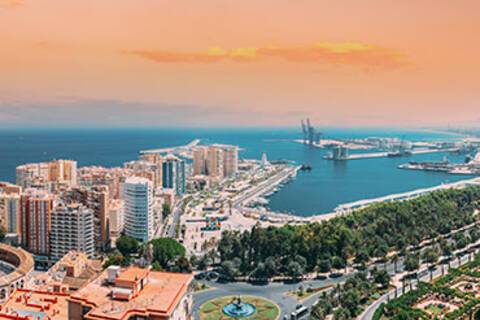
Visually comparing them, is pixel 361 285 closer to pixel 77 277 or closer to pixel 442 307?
→ pixel 442 307

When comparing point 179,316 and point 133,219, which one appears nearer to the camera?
point 179,316

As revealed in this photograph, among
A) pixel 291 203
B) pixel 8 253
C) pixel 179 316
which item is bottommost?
pixel 291 203

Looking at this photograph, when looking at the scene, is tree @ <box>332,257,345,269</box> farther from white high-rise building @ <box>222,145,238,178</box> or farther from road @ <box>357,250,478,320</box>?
white high-rise building @ <box>222,145,238,178</box>

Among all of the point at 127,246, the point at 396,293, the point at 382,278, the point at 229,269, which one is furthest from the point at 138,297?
the point at 127,246

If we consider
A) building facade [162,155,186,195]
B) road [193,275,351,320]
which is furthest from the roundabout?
building facade [162,155,186,195]

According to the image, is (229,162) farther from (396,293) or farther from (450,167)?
(396,293)

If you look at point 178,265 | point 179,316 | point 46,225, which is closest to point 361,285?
point 178,265
